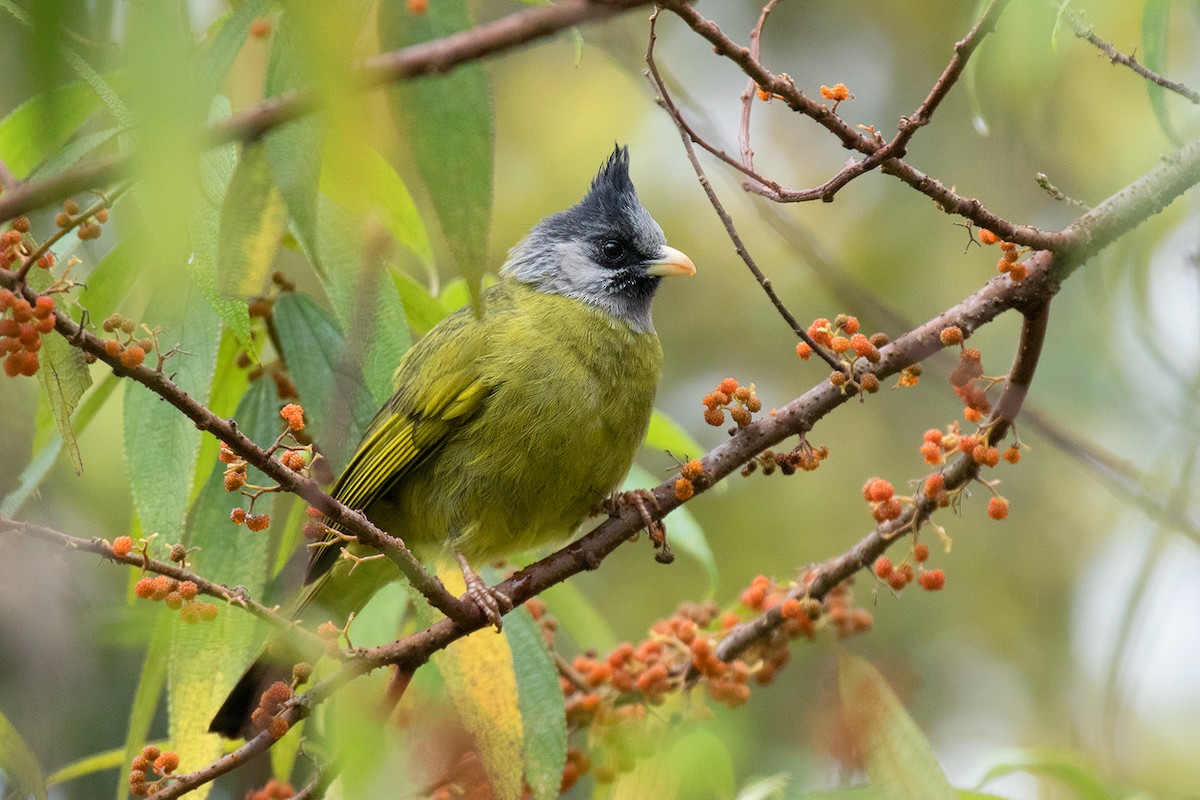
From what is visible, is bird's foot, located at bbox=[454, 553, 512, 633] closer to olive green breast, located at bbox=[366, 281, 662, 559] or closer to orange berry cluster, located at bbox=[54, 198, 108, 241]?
olive green breast, located at bbox=[366, 281, 662, 559]

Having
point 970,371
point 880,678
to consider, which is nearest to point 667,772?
point 880,678

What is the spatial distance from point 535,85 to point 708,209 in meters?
1.32

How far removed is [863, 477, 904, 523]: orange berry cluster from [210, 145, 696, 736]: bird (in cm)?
99

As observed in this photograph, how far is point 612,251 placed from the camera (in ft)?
13.2

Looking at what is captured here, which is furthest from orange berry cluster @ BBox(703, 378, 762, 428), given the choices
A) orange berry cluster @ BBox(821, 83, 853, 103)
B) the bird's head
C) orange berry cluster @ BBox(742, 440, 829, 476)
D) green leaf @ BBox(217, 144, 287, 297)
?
the bird's head

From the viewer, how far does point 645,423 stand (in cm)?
333

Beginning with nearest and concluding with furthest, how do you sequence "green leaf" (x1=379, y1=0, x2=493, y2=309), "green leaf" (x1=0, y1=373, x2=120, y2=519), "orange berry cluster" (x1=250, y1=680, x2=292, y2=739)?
1. "green leaf" (x1=379, y1=0, x2=493, y2=309)
2. "orange berry cluster" (x1=250, y1=680, x2=292, y2=739)
3. "green leaf" (x1=0, y1=373, x2=120, y2=519)

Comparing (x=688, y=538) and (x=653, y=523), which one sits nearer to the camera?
(x=653, y=523)

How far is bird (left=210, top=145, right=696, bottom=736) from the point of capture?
3172 millimetres

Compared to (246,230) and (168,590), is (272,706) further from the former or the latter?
(246,230)

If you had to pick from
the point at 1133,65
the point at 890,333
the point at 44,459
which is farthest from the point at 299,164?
the point at 890,333

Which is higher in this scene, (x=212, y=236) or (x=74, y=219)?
(x=212, y=236)

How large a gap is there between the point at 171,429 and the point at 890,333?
11.9 feet

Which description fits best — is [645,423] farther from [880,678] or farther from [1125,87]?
[1125,87]
